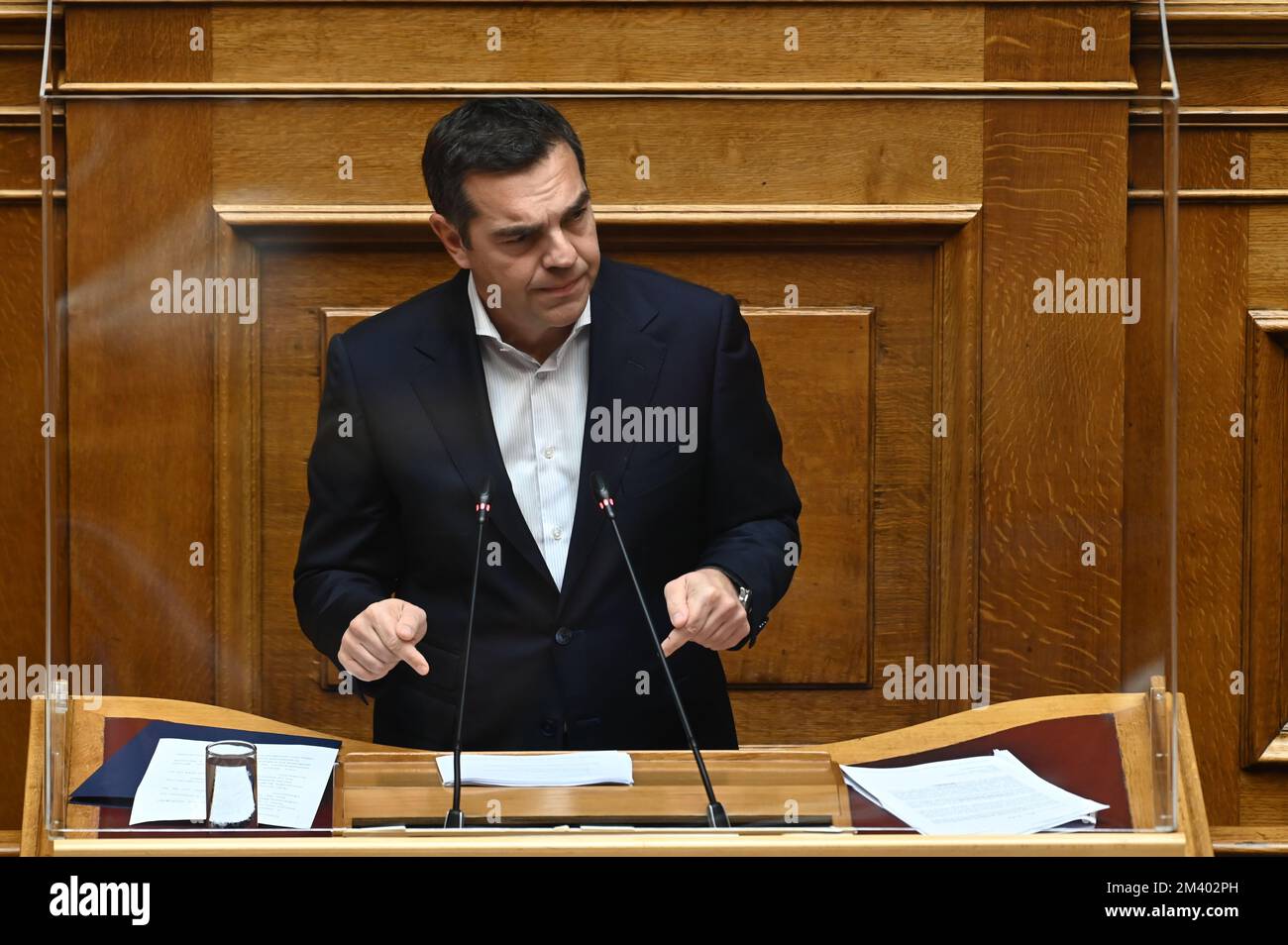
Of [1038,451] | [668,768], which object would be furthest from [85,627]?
[1038,451]

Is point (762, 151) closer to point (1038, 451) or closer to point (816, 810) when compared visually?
point (1038, 451)

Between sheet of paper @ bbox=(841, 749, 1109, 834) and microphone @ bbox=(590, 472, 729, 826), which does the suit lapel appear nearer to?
microphone @ bbox=(590, 472, 729, 826)

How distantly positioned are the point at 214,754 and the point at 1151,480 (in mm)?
1181

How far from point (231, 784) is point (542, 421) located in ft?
1.87

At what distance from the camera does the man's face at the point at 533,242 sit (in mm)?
1854

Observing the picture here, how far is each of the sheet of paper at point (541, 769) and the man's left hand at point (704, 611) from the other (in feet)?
0.53

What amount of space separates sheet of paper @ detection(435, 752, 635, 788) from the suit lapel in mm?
214

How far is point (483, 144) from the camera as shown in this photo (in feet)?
6.19

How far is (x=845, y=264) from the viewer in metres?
2.00
